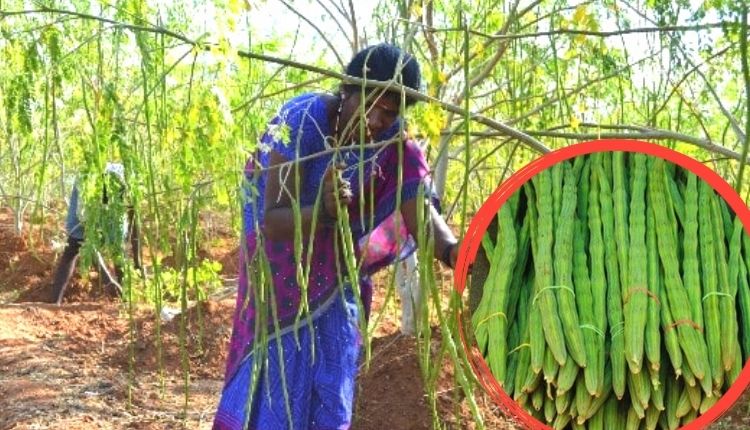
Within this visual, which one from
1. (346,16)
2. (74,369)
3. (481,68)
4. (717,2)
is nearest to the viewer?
(717,2)

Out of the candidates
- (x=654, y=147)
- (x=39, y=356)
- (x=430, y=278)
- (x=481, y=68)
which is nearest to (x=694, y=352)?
(x=654, y=147)

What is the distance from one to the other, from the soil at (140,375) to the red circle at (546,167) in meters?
1.77

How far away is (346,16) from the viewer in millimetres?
4590

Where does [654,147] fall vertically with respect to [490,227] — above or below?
above

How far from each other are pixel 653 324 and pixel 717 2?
666 millimetres

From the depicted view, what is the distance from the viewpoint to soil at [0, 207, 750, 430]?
4.61 metres

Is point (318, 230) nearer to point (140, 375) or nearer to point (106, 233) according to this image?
point (106, 233)

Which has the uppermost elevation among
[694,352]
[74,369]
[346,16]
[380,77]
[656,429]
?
[346,16]

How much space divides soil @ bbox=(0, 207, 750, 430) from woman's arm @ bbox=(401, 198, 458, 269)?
1.19m

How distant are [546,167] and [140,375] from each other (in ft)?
13.1

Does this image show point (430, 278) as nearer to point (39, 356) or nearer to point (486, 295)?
point (486, 295)

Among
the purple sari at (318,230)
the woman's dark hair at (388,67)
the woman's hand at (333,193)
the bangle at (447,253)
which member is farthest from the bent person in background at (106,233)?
the bangle at (447,253)

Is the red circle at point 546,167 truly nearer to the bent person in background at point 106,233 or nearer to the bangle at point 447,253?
the bangle at point 447,253

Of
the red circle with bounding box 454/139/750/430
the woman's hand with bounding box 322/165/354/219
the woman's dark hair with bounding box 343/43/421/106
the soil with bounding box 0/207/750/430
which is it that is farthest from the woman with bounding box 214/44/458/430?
the soil with bounding box 0/207/750/430
